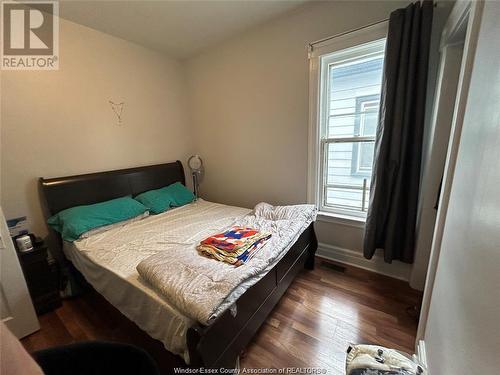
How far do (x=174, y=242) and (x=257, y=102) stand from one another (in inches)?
74.2

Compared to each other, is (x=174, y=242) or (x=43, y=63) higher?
(x=43, y=63)

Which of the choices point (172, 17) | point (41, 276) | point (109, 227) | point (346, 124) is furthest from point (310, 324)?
point (172, 17)

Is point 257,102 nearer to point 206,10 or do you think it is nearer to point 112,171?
point 206,10

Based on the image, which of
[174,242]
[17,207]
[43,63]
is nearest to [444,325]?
[174,242]

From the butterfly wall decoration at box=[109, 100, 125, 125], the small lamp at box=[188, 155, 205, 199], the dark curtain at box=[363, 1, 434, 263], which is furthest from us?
the small lamp at box=[188, 155, 205, 199]

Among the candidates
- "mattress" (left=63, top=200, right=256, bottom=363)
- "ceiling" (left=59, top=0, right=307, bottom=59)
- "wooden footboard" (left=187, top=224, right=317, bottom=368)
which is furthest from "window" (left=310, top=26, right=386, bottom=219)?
"mattress" (left=63, top=200, right=256, bottom=363)

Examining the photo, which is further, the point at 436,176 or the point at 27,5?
the point at 27,5

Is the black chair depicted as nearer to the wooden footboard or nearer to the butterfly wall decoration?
the wooden footboard

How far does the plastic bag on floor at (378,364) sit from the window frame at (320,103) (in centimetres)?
142

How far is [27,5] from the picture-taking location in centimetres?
177

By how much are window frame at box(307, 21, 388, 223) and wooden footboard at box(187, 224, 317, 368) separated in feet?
2.49

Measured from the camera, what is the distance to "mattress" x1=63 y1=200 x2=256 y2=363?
1.07m

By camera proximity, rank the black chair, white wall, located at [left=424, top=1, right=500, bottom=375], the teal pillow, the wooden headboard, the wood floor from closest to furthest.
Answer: white wall, located at [left=424, top=1, right=500, bottom=375] → the black chair → the wood floor → the teal pillow → the wooden headboard

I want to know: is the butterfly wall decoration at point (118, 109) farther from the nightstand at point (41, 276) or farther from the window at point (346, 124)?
the window at point (346, 124)
